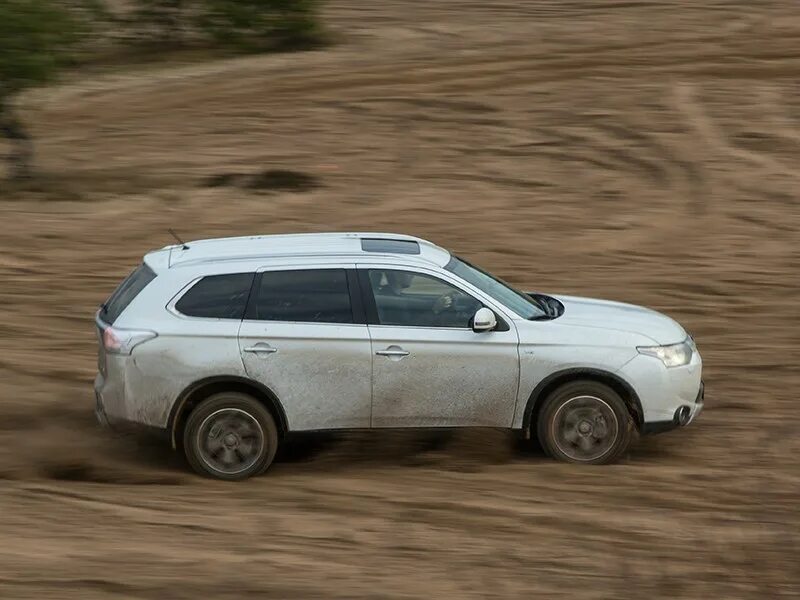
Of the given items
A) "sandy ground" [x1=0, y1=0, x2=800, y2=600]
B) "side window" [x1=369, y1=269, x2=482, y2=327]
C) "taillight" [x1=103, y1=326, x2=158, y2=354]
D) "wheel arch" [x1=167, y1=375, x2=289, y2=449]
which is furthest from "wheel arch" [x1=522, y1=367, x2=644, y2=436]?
"taillight" [x1=103, y1=326, x2=158, y2=354]

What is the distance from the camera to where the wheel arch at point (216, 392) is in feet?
29.5

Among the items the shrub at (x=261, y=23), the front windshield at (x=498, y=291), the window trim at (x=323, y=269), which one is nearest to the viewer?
the window trim at (x=323, y=269)

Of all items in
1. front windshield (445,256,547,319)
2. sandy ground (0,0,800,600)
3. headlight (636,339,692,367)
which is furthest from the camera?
front windshield (445,256,547,319)

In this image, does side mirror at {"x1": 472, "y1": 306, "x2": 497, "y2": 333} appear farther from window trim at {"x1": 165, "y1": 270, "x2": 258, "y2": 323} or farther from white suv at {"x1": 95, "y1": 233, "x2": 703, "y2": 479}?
window trim at {"x1": 165, "y1": 270, "x2": 258, "y2": 323}

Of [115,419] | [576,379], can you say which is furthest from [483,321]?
[115,419]

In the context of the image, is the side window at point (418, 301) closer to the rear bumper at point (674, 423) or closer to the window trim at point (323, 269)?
the window trim at point (323, 269)

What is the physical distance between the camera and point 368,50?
85.0 ft

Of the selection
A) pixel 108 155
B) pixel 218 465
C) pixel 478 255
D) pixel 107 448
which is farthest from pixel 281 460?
pixel 108 155

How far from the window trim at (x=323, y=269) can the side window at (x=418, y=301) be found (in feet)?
0.43

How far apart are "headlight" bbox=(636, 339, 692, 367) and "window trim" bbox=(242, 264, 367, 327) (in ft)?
6.72

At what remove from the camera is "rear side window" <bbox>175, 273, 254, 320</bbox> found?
9.09m

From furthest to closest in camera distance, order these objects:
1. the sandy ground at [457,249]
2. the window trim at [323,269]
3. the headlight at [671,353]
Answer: the headlight at [671,353]
the window trim at [323,269]
the sandy ground at [457,249]

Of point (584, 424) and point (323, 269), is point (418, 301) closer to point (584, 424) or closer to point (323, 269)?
point (323, 269)

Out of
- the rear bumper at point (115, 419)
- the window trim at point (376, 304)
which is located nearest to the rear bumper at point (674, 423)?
the window trim at point (376, 304)
